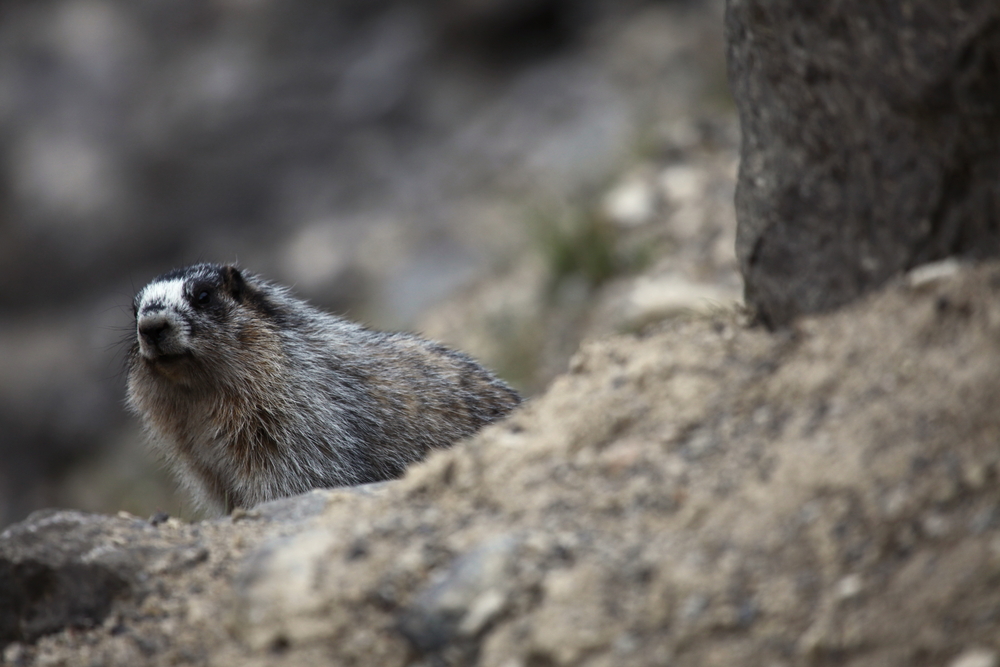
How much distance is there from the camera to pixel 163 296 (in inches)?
214

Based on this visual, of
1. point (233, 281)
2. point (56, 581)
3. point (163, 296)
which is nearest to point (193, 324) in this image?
point (163, 296)

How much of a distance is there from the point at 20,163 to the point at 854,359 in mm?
16284

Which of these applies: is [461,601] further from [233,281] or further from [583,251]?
[583,251]

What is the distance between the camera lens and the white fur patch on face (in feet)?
17.6

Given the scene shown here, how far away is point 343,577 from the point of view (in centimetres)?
296

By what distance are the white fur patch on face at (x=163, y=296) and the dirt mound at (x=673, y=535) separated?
6.65 feet

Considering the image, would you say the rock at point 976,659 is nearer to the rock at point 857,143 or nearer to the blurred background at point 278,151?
the rock at point 857,143

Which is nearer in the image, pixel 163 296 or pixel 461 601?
pixel 461 601

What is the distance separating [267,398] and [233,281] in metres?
0.80

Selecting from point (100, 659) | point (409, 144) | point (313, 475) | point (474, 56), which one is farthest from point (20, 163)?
point (100, 659)

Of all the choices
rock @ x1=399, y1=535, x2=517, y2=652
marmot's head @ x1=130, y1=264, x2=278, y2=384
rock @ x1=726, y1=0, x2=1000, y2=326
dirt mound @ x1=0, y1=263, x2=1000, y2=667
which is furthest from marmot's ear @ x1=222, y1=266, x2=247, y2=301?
rock @ x1=399, y1=535, x2=517, y2=652

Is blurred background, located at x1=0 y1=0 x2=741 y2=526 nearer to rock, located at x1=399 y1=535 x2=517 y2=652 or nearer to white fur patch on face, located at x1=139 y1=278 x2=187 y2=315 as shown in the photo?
white fur patch on face, located at x1=139 y1=278 x2=187 y2=315

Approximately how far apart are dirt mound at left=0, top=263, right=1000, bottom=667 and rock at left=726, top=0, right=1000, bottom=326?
0.16 m

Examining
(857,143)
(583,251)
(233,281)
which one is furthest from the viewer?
(583,251)
